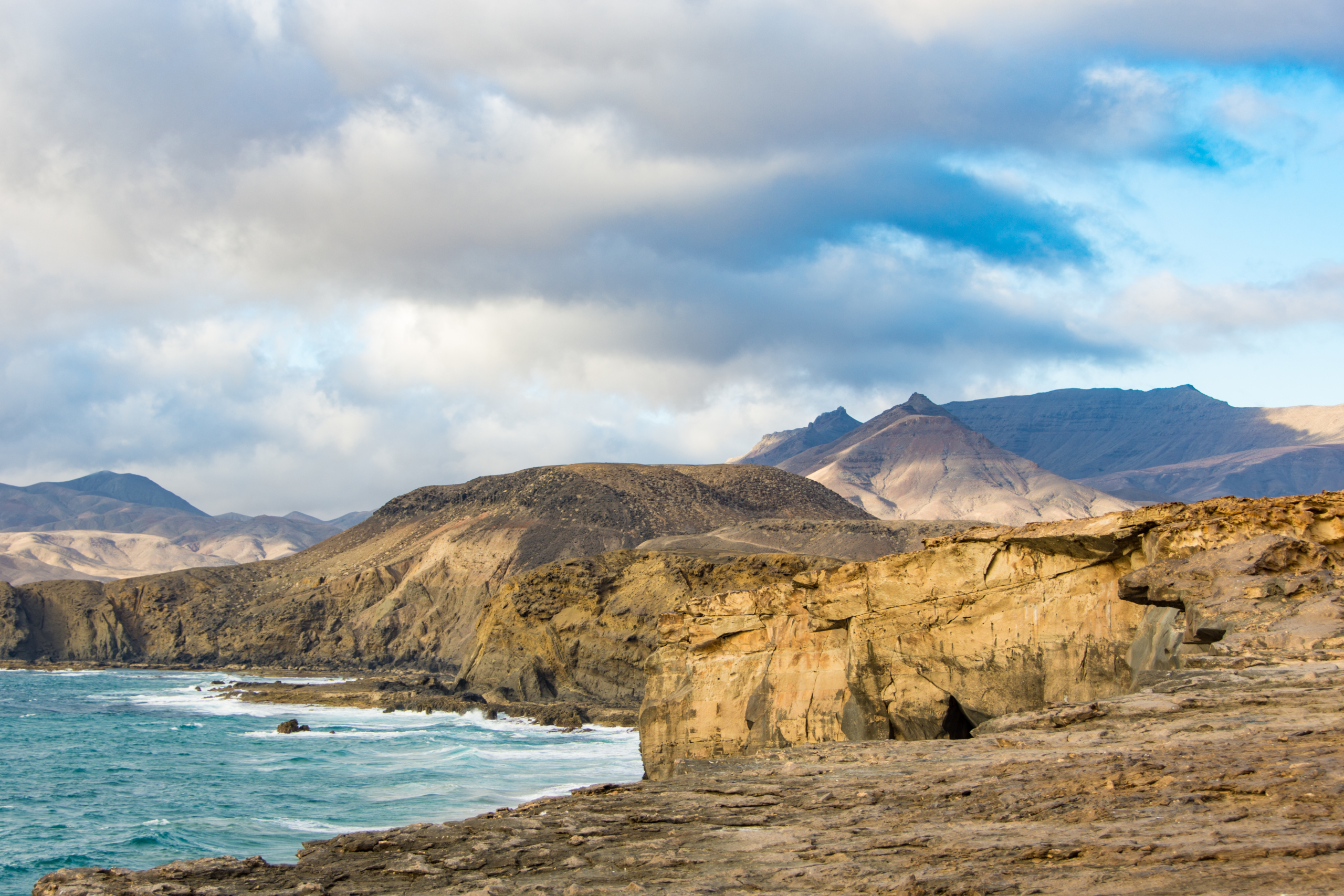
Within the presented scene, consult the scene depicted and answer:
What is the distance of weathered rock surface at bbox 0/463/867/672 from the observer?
10181 cm

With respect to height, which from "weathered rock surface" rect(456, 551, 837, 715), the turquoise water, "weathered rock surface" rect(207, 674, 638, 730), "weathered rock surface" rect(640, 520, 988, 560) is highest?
"weathered rock surface" rect(640, 520, 988, 560)

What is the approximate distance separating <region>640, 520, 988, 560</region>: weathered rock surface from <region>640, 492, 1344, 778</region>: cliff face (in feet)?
Answer: 193

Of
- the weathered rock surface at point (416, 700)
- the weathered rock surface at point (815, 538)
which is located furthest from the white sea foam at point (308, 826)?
the weathered rock surface at point (815, 538)

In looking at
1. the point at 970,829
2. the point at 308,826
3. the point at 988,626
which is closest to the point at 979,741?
the point at 970,829

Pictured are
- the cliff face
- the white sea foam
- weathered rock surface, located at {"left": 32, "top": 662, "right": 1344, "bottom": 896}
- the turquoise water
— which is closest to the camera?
weathered rock surface, located at {"left": 32, "top": 662, "right": 1344, "bottom": 896}

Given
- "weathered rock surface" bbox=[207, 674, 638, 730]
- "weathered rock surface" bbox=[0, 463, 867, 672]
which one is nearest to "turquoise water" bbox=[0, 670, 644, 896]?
"weathered rock surface" bbox=[207, 674, 638, 730]

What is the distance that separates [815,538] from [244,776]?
209 ft

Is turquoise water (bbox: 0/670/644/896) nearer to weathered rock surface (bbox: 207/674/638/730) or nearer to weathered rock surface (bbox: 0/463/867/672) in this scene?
weathered rock surface (bbox: 207/674/638/730)

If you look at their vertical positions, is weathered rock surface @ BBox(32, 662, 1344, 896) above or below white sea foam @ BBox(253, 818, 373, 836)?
above

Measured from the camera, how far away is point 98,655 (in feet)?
370

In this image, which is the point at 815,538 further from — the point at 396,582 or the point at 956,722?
the point at 956,722

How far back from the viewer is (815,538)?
3649 inches

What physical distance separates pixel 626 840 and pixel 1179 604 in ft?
30.0

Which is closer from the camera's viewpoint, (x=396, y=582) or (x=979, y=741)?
(x=979, y=741)
